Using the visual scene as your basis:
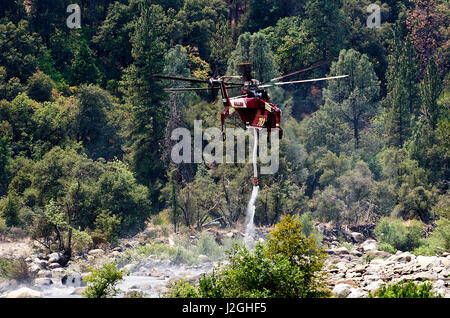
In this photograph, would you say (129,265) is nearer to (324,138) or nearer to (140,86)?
(140,86)

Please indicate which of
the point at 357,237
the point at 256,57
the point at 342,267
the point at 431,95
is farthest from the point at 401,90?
the point at 342,267

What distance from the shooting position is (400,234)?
58938mm

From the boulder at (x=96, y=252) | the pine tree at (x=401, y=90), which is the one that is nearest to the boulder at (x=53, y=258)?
the boulder at (x=96, y=252)

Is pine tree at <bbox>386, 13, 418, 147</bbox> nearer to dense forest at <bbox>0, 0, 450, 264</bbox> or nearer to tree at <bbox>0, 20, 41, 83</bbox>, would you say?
dense forest at <bbox>0, 0, 450, 264</bbox>

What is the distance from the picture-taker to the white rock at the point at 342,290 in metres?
39.8

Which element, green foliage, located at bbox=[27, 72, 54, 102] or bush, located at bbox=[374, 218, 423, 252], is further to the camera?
green foliage, located at bbox=[27, 72, 54, 102]


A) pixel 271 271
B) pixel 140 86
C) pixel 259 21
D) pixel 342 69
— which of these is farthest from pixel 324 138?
pixel 271 271

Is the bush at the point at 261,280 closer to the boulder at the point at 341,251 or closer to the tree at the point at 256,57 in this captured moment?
the boulder at the point at 341,251

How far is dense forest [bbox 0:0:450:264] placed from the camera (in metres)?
58.6

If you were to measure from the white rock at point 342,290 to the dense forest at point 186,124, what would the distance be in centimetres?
1387

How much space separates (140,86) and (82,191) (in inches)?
486

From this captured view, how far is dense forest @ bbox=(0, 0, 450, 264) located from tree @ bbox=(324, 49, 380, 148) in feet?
0.37

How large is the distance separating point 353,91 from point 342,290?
112 ft

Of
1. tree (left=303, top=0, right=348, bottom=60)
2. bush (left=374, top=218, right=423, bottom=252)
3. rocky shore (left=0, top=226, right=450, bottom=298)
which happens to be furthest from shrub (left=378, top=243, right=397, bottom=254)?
tree (left=303, top=0, right=348, bottom=60)
